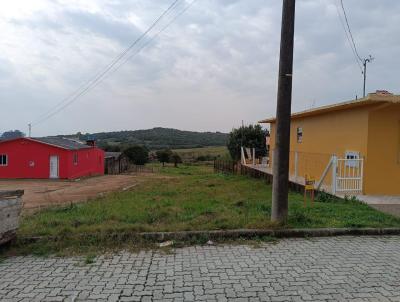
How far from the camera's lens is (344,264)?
525cm

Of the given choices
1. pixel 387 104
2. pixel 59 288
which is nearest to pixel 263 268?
pixel 59 288

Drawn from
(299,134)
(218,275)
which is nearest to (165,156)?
(299,134)

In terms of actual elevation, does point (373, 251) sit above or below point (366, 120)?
below

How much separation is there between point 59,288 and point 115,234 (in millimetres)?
1981

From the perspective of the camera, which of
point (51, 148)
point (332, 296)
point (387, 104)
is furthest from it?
point (51, 148)

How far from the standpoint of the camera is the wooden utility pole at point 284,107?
7148mm

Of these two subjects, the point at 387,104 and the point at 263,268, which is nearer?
the point at 263,268

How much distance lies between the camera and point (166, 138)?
4350 inches

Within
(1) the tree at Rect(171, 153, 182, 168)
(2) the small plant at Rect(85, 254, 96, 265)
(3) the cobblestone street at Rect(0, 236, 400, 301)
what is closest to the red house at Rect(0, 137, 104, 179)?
(2) the small plant at Rect(85, 254, 96, 265)

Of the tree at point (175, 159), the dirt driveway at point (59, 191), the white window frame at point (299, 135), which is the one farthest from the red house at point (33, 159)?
the tree at point (175, 159)

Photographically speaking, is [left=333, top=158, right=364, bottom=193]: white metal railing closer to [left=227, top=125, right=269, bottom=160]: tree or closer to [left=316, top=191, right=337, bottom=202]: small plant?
[left=316, top=191, right=337, bottom=202]: small plant

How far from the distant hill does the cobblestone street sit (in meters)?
96.2

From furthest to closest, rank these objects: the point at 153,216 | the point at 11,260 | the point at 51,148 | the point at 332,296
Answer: the point at 51,148 < the point at 153,216 < the point at 11,260 < the point at 332,296

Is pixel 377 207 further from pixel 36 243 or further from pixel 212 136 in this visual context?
pixel 212 136
